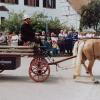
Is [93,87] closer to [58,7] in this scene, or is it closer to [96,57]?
[96,57]

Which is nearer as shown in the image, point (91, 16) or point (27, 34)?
point (27, 34)

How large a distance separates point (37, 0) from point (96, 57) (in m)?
46.7

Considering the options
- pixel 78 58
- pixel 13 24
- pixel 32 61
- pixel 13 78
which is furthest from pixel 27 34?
pixel 13 24

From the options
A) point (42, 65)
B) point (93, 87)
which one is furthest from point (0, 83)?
point (93, 87)

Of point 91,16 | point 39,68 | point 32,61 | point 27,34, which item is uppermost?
point 91,16

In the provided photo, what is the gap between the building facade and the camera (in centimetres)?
5873

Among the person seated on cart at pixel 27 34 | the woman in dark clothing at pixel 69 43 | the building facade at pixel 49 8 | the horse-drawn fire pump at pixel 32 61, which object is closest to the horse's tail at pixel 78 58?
the horse-drawn fire pump at pixel 32 61

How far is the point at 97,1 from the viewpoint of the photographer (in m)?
64.1

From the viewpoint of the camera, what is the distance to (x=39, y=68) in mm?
14859

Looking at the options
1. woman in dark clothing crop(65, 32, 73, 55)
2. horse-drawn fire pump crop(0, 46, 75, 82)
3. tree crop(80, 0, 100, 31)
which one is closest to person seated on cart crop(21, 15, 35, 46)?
horse-drawn fire pump crop(0, 46, 75, 82)

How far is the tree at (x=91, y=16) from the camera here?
61375mm

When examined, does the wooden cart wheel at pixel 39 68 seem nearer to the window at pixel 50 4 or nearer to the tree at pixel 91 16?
the tree at pixel 91 16

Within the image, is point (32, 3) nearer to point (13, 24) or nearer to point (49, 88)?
point (13, 24)

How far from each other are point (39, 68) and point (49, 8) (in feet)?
158
